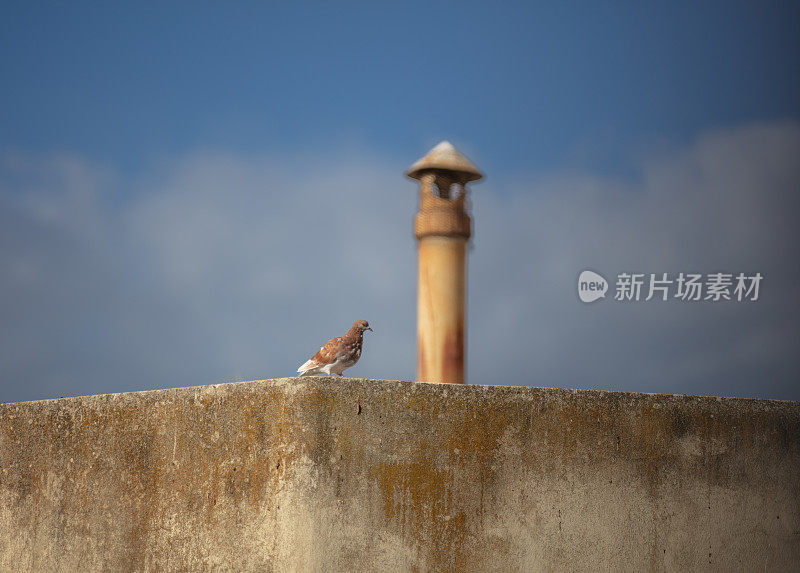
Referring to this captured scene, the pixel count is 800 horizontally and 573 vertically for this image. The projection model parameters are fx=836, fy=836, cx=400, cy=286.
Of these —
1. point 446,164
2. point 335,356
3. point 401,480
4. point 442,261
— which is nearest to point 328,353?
point 335,356

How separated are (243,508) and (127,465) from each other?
3.46 feet

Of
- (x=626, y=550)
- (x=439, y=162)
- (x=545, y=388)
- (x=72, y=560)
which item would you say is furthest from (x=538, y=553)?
(x=439, y=162)

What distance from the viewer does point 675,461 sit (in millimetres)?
5188

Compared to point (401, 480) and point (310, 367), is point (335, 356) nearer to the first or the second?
point (310, 367)

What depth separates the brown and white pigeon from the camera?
6.38 meters

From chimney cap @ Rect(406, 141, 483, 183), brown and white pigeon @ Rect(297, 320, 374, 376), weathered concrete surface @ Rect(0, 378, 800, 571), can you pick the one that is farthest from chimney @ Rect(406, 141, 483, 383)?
weathered concrete surface @ Rect(0, 378, 800, 571)

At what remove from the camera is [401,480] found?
14.6 feet

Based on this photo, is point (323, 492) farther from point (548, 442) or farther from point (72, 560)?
point (72, 560)

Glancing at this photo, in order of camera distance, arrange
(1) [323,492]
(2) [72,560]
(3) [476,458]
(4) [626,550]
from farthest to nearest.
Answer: (2) [72,560], (4) [626,550], (3) [476,458], (1) [323,492]

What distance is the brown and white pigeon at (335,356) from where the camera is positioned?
6375mm

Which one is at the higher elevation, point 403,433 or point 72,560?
point 403,433

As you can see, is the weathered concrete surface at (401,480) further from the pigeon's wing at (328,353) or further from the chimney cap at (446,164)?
the chimney cap at (446,164)

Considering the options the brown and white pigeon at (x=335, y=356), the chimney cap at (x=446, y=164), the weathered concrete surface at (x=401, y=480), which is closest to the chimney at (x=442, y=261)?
the chimney cap at (x=446, y=164)

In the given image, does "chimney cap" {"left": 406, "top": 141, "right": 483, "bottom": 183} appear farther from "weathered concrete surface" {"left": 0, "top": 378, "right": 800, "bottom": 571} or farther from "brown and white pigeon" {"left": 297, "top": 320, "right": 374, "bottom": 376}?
"weathered concrete surface" {"left": 0, "top": 378, "right": 800, "bottom": 571}
